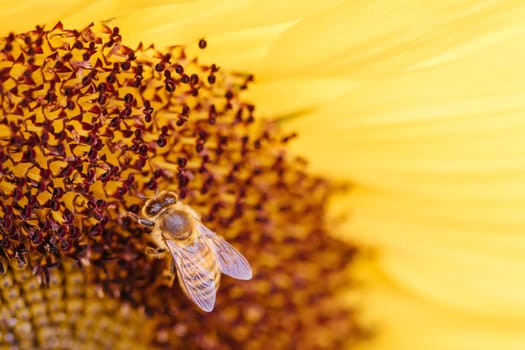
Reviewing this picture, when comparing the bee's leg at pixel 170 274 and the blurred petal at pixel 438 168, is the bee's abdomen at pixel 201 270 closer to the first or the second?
the bee's leg at pixel 170 274

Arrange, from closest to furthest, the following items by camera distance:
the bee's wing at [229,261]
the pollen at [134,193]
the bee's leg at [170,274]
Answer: the pollen at [134,193]
the bee's wing at [229,261]
the bee's leg at [170,274]

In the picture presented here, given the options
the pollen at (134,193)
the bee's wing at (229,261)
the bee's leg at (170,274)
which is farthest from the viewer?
the bee's leg at (170,274)

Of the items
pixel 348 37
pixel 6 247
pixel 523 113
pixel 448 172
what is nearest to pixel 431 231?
pixel 448 172

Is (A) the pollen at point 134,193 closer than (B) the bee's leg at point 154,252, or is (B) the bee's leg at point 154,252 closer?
(A) the pollen at point 134,193

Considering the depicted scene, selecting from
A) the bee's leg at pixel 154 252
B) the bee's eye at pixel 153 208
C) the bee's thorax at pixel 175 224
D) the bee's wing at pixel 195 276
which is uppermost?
the bee's eye at pixel 153 208

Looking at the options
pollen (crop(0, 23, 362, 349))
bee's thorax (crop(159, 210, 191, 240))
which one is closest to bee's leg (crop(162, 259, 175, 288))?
pollen (crop(0, 23, 362, 349))

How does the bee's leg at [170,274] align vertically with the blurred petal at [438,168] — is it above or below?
below

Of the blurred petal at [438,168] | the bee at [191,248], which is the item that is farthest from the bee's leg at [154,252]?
the blurred petal at [438,168]

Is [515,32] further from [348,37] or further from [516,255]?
[516,255]
